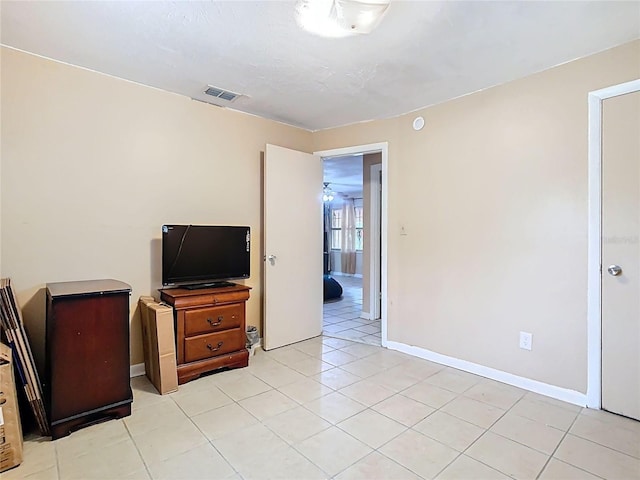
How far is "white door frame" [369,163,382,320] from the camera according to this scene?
15.5 ft

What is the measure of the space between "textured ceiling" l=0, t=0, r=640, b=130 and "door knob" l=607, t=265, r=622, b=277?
1.39m

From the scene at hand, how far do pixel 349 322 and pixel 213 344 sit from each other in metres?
2.15

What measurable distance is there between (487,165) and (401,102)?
3.07ft

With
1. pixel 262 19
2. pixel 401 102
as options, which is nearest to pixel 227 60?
pixel 262 19

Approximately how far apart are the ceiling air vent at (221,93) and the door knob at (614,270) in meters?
3.03

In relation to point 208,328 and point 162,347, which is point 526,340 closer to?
point 208,328

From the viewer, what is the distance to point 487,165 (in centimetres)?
282

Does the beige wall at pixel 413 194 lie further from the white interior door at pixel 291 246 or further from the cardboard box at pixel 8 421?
the cardboard box at pixel 8 421

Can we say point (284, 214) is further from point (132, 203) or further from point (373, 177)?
point (373, 177)

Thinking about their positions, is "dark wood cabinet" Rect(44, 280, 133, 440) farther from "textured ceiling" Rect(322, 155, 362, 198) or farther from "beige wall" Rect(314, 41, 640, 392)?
"textured ceiling" Rect(322, 155, 362, 198)

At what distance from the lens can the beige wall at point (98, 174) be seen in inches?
90.7

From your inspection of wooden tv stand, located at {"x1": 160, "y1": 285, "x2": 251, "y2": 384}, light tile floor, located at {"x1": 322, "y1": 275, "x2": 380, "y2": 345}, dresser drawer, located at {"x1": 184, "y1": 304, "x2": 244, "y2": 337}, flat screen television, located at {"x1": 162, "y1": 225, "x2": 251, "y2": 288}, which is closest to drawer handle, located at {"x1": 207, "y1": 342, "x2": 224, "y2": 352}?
wooden tv stand, located at {"x1": 160, "y1": 285, "x2": 251, "y2": 384}

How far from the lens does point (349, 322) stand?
180 inches

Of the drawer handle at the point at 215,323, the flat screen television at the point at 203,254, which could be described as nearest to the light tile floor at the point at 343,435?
the drawer handle at the point at 215,323
